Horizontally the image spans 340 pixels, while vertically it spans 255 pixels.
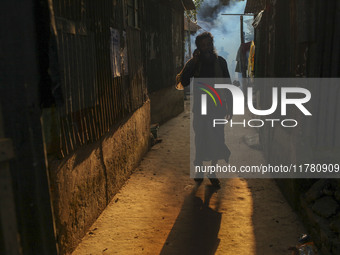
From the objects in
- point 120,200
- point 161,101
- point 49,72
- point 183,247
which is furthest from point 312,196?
point 161,101

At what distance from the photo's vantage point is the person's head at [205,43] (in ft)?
17.9

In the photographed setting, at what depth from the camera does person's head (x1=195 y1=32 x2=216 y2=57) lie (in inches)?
215

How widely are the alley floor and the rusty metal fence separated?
1172 millimetres

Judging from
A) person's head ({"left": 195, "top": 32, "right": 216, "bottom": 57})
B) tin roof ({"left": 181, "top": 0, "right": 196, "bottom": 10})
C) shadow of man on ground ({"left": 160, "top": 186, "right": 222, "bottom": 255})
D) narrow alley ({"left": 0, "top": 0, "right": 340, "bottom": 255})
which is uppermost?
tin roof ({"left": 181, "top": 0, "right": 196, "bottom": 10})

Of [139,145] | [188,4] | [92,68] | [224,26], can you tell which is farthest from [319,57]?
[224,26]

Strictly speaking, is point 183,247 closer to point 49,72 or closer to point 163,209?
point 163,209

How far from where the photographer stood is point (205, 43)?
17.9 feet

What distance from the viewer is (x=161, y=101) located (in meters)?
12.0

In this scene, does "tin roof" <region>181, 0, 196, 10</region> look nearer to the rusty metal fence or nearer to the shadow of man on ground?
the rusty metal fence

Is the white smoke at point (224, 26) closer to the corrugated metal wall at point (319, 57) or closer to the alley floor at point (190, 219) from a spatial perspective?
the alley floor at point (190, 219)

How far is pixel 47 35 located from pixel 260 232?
332 centimetres

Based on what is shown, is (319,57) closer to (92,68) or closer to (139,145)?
(92,68)

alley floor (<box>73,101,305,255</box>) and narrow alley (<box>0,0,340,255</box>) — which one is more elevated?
narrow alley (<box>0,0,340,255</box>)

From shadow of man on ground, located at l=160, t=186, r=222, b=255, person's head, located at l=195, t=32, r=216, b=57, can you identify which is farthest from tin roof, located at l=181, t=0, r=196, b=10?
shadow of man on ground, located at l=160, t=186, r=222, b=255
